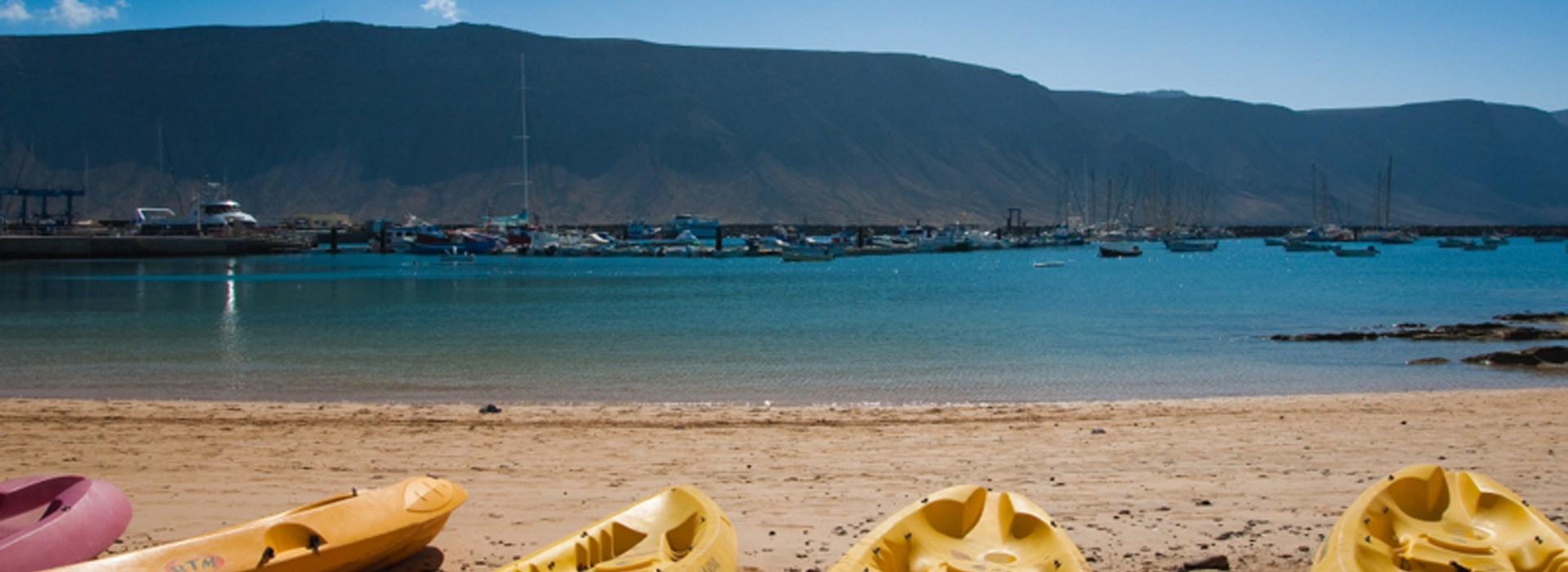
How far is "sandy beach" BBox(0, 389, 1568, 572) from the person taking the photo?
283 inches

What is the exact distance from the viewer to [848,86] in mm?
163875

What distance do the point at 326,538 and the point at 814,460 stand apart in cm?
441

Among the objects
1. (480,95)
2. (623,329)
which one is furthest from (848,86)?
(623,329)

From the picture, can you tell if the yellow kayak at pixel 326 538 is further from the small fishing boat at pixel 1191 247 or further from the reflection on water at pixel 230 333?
the small fishing boat at pixel 1191 247

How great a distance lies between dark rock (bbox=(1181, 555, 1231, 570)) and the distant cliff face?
401 ft

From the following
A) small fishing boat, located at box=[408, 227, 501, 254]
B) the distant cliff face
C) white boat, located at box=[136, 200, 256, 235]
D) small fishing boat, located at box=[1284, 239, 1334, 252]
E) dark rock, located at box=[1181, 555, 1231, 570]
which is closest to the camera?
dark rock, located at box=[1181, 555, 1231, 570]

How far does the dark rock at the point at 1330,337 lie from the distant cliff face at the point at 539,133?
10713 cm

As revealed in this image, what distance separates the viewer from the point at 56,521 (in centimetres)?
620

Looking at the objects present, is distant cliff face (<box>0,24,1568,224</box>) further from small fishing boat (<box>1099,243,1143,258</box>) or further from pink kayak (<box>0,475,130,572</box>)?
pink kayak (<box>0,475,130,572</box>)

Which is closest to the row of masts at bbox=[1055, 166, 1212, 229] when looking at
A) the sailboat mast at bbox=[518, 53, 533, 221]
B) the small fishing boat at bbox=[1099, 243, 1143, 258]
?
the small fishing boat at bbox=[1099, 243, 1143, 258]

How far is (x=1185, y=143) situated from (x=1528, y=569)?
20279cm

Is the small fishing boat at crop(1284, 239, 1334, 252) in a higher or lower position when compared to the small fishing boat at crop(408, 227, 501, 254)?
higher

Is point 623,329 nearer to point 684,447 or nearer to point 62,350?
point 62,350

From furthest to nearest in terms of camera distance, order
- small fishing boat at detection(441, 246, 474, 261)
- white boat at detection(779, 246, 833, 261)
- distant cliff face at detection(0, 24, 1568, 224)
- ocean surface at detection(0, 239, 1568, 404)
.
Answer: distant cliff face at detection(0, 24, 1568, 224), small fishing boat at detection(441, 246, 474, 261), white boat at detection(779, 246, 833, 261), ocean surface at detection(0, 239, 1568, 404)
